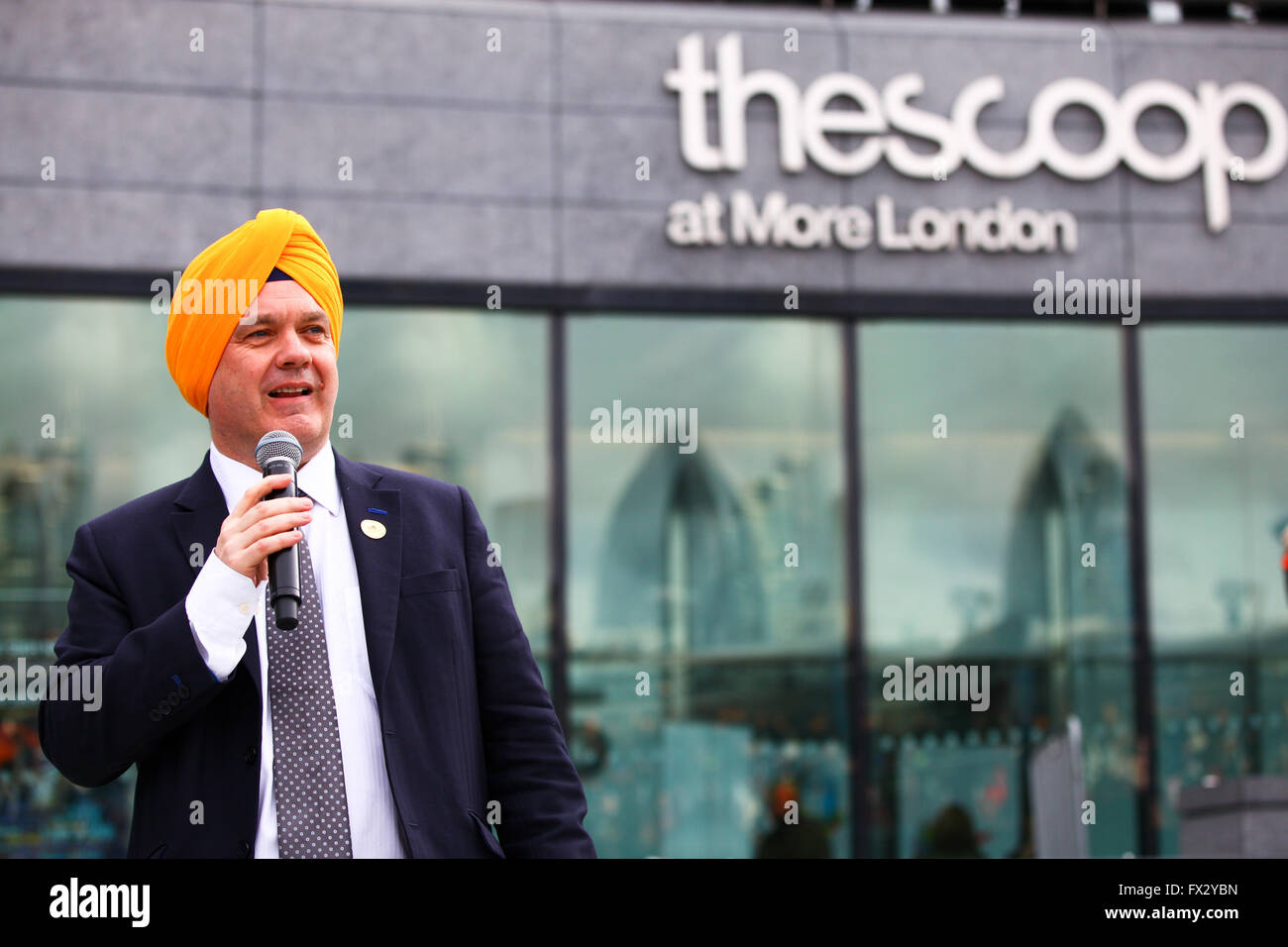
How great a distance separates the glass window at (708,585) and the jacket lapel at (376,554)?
7394 millimetres

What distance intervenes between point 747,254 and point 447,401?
2.50m

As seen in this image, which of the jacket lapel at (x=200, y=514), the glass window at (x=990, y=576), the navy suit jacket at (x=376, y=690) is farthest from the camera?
the glass window at (x=990, y=576)

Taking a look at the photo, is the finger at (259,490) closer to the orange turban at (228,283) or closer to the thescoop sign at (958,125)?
the orange turban at (228,283)

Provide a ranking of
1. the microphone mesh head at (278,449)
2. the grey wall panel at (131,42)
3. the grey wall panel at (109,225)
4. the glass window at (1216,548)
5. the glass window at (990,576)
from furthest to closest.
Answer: the glass window at (1216,548) → the glass window at (990,576) → the grey wall panel at (131,42) → the grey wall panel at (109,225) → the microphone mesh head at (278,449)

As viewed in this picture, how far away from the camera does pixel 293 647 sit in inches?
97.3

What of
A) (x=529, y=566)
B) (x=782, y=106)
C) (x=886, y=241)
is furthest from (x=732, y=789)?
(x=782, y=106)

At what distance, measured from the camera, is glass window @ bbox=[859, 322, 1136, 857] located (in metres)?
10.3

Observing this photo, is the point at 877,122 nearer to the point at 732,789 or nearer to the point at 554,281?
the point at 554,281

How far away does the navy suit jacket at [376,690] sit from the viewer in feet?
7.63

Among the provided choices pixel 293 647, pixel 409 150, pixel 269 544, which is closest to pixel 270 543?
pixel 269 544

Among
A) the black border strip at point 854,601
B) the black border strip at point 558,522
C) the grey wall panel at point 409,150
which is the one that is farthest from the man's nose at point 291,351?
the black border strip at point 854,601

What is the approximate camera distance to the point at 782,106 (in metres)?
10.5

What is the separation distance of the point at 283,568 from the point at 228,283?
61 cm

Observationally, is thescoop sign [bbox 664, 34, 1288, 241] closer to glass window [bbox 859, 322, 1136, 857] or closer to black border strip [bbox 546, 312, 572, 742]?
glass window [bbox 859, 322, 1136, 857]
